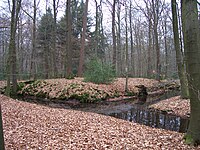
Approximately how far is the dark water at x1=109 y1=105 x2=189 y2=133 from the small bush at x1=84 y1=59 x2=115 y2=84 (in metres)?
5.26

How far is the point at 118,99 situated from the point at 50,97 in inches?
196

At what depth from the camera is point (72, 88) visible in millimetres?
14805

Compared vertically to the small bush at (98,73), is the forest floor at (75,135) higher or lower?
lower

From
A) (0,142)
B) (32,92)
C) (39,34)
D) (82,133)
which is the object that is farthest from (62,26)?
(0,142)

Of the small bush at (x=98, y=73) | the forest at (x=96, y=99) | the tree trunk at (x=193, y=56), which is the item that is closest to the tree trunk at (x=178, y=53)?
the forest at (x=96, y=99)

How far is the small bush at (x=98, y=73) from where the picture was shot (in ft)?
53.8

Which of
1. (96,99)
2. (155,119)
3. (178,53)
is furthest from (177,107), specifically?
(96,99)

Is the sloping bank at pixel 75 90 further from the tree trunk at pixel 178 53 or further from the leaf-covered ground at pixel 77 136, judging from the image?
the leaf-covered ground at pixel 77 136

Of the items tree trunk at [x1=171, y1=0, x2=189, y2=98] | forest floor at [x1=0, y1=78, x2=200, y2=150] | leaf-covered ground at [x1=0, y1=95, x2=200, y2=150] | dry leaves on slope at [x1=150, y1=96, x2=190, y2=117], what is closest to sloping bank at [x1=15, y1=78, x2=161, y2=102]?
dry leaves on slope at [x1=150, y1=96, x2=190, y2=117]

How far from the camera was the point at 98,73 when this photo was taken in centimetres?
1648

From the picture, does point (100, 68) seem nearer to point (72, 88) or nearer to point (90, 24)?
point (72, 88)

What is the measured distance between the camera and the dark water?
26.8 feet

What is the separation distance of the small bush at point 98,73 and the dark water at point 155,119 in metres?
5.26

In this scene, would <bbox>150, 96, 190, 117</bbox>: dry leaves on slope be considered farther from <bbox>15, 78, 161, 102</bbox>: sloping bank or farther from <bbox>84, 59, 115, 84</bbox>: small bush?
<bbox>84, 59, 115, 84</bbox>: small bush
